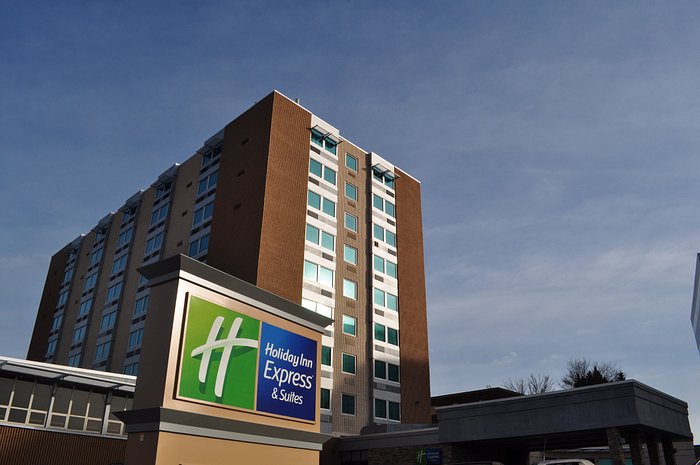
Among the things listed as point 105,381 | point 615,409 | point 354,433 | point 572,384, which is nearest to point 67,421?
point 105,381

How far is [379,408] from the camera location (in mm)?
44625

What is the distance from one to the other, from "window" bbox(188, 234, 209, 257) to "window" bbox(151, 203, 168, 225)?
792 centimetres

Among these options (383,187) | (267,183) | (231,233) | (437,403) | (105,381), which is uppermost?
(383,187)

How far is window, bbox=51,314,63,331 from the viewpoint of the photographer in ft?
211

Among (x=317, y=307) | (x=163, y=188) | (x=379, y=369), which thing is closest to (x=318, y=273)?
(x=317, y=307)

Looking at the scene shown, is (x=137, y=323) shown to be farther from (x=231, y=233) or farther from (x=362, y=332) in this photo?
(x=362, y=332)

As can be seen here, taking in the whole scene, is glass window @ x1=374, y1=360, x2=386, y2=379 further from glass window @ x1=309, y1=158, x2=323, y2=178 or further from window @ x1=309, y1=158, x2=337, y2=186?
glass window @ x1=309, y1=158, x2=323, y2=178

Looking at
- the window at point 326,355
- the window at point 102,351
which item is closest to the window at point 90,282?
the window at point 102,351

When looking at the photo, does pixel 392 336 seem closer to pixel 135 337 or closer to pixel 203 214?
pixel 203 214

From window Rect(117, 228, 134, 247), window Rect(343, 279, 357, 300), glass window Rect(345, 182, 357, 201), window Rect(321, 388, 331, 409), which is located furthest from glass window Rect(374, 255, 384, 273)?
window Rect(117, 228, 134, 247)

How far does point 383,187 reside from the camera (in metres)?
54.2

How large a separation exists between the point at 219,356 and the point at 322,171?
1125 inches

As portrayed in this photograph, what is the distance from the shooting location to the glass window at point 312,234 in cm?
4409

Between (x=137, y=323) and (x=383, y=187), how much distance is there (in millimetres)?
25183
